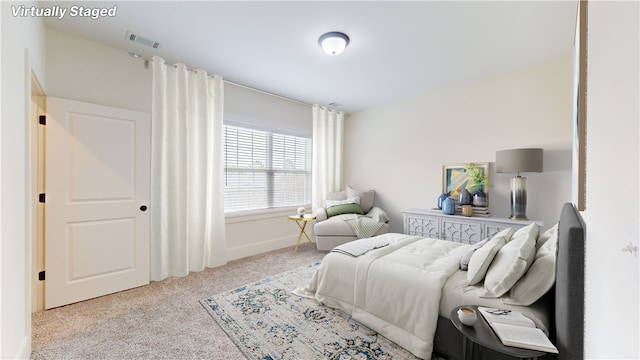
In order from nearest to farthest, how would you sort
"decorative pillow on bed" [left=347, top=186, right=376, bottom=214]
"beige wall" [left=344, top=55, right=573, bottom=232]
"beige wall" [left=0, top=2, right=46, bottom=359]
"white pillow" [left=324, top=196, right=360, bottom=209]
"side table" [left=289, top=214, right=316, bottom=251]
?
"beige wall" [left=0, top=2, right=46, bottom=359] < "beige wall" [left=344, top=55, right=573, bottom=232] < "side table" [left=289, top=214, right=316, bottom=251] < "white pillow" [left=324, top=196, right=360, bottom=209] < "decorative pillow on bed" [left=347, top=186, right=376, bottom=214]

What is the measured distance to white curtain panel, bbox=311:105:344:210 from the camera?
4867 mm

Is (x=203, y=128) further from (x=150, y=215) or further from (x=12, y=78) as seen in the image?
(x=12, y=78)

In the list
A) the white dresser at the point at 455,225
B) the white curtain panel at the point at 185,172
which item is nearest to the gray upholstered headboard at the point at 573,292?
the white dresser at the point at 455,225

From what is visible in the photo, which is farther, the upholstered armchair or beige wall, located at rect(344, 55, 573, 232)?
the upholstered armchair

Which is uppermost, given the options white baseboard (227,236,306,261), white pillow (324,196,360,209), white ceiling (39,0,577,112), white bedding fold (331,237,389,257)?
white ceiling (39,0,577,112)

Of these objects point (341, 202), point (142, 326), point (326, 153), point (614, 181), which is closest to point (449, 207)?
point (341, 202)

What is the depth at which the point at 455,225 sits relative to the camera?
3461 mm

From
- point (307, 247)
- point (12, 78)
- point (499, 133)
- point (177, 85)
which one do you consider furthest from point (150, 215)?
point (499, 133)

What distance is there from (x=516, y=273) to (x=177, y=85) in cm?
378

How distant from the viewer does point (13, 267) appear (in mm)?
1433

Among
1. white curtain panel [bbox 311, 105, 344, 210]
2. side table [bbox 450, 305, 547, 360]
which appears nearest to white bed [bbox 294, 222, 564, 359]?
side table [bbox 450, 305, 547, 360]

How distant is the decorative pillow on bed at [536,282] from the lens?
1.50 metres

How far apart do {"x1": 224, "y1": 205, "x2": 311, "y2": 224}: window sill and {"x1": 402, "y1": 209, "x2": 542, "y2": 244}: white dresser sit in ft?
6.61

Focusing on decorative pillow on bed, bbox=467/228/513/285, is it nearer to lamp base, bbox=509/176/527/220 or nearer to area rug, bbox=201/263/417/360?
area rug, bbox=201/263/417/360
